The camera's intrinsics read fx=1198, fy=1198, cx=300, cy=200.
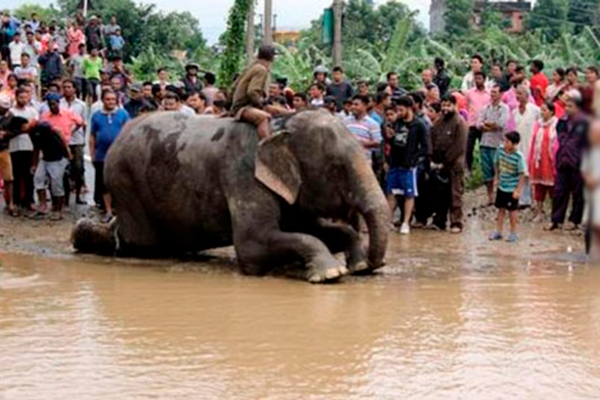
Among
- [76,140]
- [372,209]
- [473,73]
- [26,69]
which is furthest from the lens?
[26,69]

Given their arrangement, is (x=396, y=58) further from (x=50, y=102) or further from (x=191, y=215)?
(x=191, y=215)

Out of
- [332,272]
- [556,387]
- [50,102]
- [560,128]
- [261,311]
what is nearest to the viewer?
[556,387]

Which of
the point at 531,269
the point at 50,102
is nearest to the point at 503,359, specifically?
the point at 531,269

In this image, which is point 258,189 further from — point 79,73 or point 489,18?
point 489,18

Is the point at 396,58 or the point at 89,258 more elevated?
the point at 396,58

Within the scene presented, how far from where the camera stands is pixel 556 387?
6504 mm

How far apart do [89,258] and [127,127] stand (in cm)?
143

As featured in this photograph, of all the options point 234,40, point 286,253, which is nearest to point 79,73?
A: point 234,40

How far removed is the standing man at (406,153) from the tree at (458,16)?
3276 centimetres

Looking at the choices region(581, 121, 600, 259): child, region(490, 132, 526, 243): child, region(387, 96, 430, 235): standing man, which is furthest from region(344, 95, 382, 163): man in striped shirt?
region(581, 121, 600, 259): child

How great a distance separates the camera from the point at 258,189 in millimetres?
11234

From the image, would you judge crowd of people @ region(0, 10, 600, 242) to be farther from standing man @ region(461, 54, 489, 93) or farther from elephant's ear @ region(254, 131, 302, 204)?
elephant's ear @ region(254, 131, 302, 204)

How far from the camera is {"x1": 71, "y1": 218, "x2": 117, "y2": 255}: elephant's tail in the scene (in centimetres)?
1278

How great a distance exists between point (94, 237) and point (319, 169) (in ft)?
9.65
